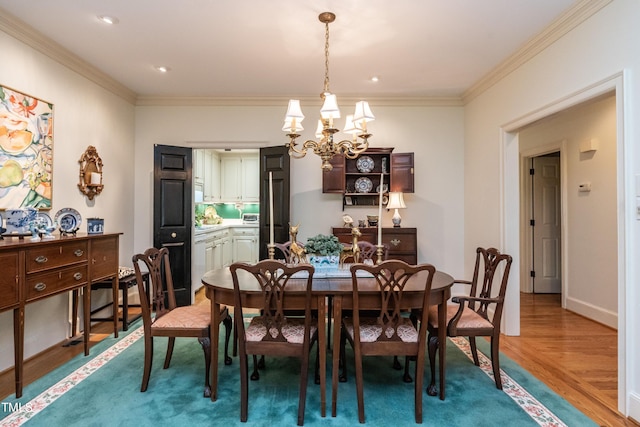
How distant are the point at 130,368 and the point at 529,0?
409cm

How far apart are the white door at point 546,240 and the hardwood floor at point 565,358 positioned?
112cm

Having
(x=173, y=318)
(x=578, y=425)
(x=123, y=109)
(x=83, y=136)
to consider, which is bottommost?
(x=578, y=425)

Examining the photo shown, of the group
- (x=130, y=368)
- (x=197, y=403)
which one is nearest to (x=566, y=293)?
(x=197, y=403)

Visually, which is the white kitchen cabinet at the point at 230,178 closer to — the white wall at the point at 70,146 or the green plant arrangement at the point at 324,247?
the white wall at the point at 70,146

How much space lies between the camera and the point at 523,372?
257cm

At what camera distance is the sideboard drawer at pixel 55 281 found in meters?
2.29

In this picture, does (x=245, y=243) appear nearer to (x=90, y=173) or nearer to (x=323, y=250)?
(x=90, y=173)

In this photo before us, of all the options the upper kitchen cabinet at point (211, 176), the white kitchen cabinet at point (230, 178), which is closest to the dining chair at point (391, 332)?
the upper kitchen cabinet at point (211, 176)

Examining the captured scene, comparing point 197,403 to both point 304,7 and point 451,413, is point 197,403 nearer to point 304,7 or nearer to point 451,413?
point 451,413

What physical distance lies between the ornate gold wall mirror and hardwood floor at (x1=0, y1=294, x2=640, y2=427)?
57.6 inches

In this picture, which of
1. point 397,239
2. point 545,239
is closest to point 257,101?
point 397,239

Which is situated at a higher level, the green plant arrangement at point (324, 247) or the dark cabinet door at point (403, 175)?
the dark cabinet door at point (403, 175)

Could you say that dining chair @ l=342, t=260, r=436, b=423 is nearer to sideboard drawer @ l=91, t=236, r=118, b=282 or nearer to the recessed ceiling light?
sideboard drawer @ l=91, t=236, r=118, b=282

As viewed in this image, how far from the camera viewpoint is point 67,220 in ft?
9.46
